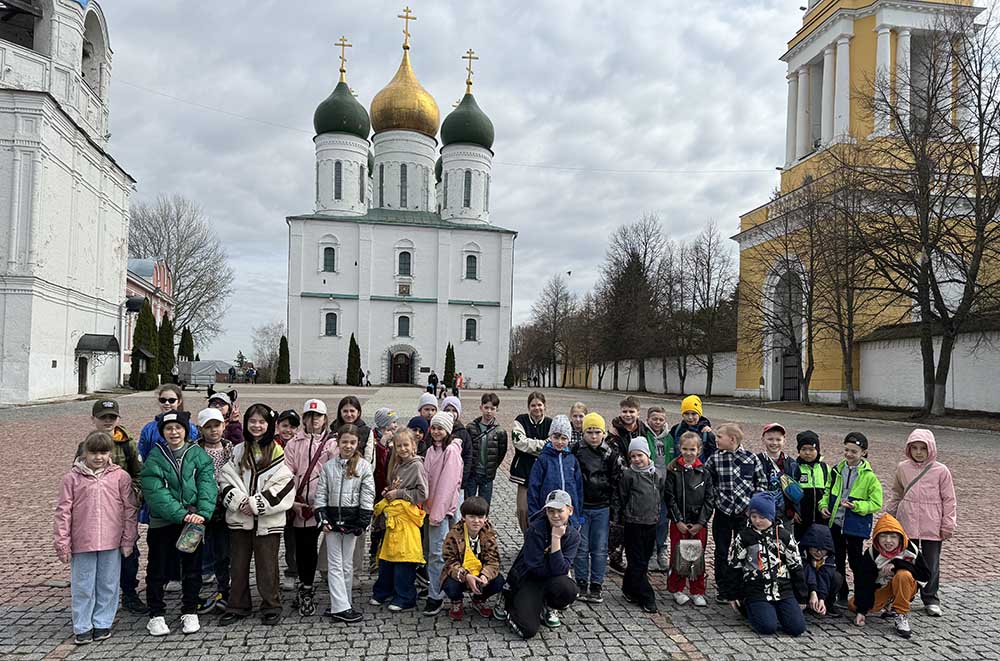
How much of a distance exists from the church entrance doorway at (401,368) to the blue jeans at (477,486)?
45646 mm

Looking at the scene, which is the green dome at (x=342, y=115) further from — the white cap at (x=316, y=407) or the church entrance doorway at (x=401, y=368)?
the white cap at (x=316, y=407)

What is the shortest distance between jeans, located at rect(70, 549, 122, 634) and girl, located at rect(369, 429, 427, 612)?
1799mm

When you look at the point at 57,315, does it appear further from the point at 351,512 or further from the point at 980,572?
the point at 980,572

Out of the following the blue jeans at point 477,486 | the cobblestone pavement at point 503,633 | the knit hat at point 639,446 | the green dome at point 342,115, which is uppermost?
the green dome at point 342,115

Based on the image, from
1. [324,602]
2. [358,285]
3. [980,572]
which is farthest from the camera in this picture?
[358,285]

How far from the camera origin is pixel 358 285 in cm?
5069

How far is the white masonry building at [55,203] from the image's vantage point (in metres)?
24.8

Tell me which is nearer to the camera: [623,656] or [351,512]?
[623,656]

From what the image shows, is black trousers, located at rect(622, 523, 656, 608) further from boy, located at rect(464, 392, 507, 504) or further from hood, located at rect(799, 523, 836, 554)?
boy, located at rect(464, 392, 507, 504)

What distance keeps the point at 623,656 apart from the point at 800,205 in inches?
1140

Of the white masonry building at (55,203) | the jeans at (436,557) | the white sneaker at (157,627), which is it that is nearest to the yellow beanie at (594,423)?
the jeans at (436,557)

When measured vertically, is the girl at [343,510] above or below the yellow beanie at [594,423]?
below

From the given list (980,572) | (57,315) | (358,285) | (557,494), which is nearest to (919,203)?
(980,572)

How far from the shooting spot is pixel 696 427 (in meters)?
6.55
